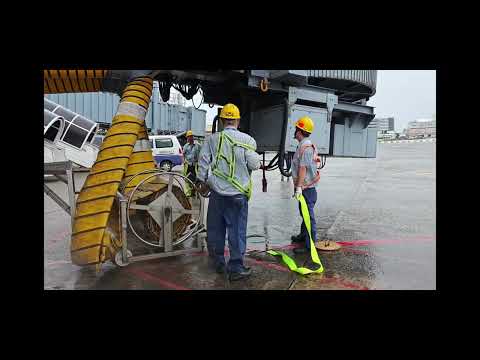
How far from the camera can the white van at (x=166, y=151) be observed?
1845 cm

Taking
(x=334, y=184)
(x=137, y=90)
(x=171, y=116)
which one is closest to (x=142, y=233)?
(x=137, y=90)

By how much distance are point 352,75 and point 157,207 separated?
12.0ft

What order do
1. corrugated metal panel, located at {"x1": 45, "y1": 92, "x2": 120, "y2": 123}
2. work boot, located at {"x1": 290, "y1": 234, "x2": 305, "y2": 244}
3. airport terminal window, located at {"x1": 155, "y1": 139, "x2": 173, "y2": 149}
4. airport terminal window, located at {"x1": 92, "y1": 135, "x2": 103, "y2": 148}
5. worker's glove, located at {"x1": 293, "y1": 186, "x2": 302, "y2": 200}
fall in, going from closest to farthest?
worker's glove, located at {"x1": 293, "y1": 186, "x2": 302, "y2": 200} → work boot, located at {"x1": 290, "y1": 234, "x2": 305, "y2": 244} → airport terminal window, located at {"x1": 92, "y1": 135, "x2": 103, "y2": 148} → airport terminal window, located at {"x1": 155, "y1": 139, "x2": 173, "y2": 149} → corrugated metal panel, located at {"x1": 45, "y1": 92, "x2": 120, "y2": 123}

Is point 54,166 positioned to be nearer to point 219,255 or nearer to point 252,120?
point 219,255

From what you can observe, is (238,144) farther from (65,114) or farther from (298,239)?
(65,114)

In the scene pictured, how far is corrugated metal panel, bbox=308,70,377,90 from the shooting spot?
209 inches

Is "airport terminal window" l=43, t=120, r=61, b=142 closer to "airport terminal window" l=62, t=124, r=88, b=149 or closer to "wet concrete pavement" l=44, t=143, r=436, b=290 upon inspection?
"airport terminal window" l=62, t=124, r=88, b=149

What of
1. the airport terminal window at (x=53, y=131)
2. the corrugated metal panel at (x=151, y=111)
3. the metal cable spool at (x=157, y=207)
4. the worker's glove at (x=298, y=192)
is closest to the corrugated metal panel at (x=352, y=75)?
the worker's glove at (x=298, y=192)

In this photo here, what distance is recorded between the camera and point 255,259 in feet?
14.7

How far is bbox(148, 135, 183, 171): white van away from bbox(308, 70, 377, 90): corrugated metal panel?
537 inches

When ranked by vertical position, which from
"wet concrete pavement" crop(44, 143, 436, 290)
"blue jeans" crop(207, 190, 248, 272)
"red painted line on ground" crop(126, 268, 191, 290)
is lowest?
"red painted line on ground" crop(126, 268, 191, 290)

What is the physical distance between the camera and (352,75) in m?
5.66

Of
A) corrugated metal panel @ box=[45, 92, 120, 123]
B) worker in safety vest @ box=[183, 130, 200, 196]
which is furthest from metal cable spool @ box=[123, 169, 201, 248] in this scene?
corrugated metal panel @ box=[45, 92, 120, 123]
